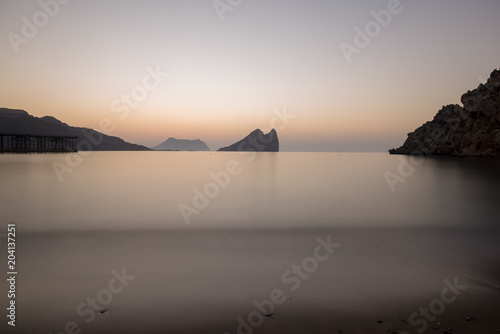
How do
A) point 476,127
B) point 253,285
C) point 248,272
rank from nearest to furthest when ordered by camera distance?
point 253,285
point 248,272
point 476,127

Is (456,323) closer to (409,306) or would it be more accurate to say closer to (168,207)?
(409,306)

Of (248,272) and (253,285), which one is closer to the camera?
(253,285)

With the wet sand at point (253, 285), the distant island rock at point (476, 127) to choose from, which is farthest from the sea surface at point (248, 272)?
the distant island rock at point (476, 127)

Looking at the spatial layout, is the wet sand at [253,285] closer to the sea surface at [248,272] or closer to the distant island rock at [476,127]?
the sea surface at [248,272]

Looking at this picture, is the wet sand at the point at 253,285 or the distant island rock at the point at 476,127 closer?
the wet sand at the point at 253,285

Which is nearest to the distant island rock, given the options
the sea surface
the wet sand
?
the sea surface

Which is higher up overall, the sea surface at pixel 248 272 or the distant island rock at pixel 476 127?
the distant island rock at pixel 476 127

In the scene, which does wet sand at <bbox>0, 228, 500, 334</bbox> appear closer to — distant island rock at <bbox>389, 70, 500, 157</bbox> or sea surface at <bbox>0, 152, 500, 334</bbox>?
sea surface at <bbox>0, 152, 500, 334</bbox>

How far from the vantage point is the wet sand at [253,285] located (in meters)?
4.82

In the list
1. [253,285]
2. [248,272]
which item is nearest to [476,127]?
[248,272]

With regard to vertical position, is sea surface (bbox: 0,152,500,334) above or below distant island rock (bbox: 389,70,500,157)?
below

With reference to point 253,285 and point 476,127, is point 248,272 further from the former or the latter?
point 476,127

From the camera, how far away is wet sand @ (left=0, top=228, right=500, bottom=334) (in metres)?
4.82

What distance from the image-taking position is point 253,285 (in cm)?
636
